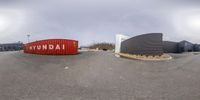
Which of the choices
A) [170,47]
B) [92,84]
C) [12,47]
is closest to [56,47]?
[92,84]

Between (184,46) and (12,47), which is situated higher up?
(184,46)

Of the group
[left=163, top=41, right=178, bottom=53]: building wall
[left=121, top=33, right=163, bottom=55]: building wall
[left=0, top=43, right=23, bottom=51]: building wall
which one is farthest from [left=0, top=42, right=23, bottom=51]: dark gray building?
[left=121, top=33, right=163, bottom=55]: building wall

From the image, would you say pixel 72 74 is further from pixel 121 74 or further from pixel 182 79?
pixel 182 79

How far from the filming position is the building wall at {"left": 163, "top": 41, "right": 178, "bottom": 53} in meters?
94.6

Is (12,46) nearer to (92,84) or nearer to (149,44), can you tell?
(149,44)

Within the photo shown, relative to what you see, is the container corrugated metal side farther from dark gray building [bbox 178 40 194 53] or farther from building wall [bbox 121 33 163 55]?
dark gray building [bbox 178 40 194 53]

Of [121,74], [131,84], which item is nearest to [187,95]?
[131,84]

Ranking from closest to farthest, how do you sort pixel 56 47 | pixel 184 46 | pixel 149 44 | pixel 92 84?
pixel 92 84 < pixel 56 47 < pixel 149 44 < pixel 184 46

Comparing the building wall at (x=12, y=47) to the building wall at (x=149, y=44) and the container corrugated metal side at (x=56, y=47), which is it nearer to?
the container corrugated metal side at (x=56, y=47)

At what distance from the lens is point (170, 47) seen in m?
97.3

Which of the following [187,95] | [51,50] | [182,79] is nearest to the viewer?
[187,95]

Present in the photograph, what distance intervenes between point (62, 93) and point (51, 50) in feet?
91.2

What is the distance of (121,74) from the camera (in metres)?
22.5

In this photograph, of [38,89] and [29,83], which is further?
[29,83]
